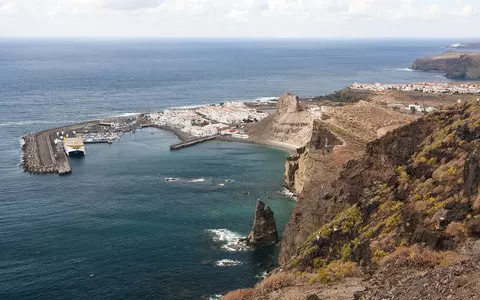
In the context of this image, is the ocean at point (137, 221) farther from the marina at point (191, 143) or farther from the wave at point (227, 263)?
the marina at point (191, 143)

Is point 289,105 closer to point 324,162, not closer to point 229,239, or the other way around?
point 324,162

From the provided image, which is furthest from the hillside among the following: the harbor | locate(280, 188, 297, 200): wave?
the harbor

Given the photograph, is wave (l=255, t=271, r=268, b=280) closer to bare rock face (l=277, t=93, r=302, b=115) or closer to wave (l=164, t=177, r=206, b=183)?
wave (l=164, t=177, r=206, b=183)

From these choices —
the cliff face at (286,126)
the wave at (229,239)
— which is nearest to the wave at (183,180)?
the wave at (229,239)

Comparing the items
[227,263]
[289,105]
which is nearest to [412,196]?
[227,263]

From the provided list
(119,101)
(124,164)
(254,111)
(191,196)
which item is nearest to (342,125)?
(191,196)

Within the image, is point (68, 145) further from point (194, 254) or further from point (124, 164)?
point (194, 254)

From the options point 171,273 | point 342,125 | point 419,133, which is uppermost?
point 419,133
